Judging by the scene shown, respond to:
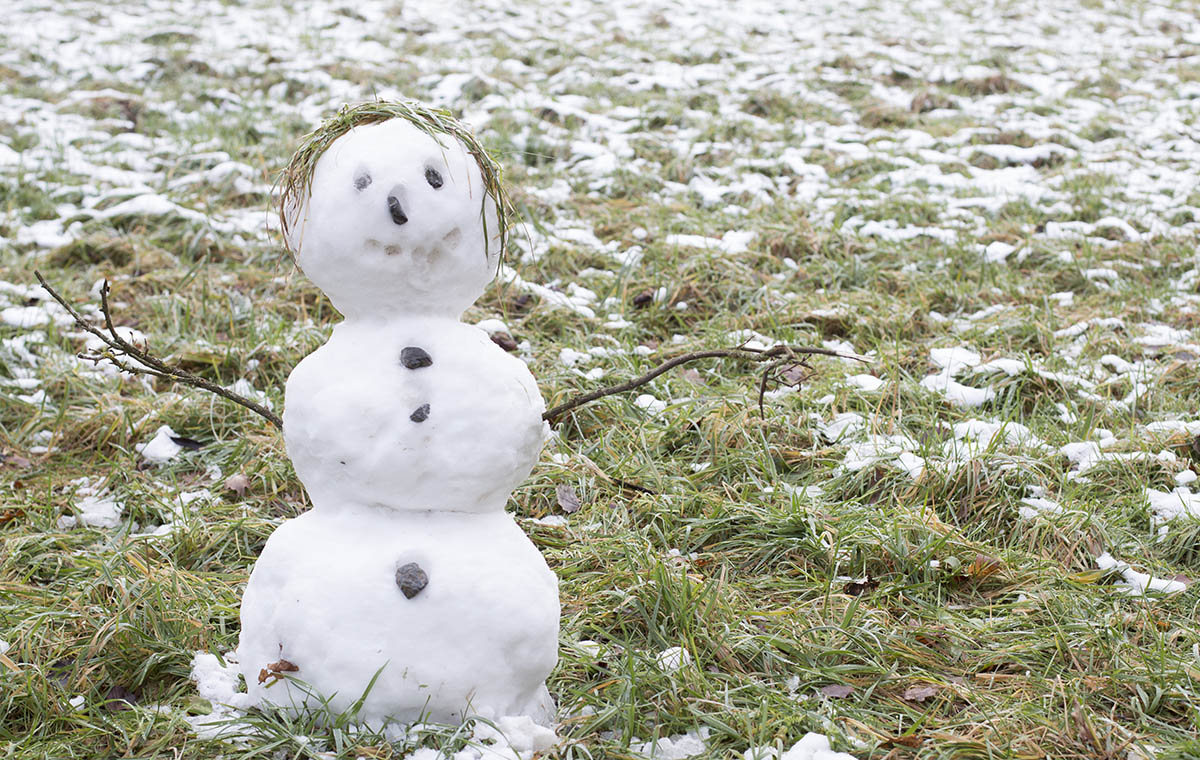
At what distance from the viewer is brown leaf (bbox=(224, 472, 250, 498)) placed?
9.75ft

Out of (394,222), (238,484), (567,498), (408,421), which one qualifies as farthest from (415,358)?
(238,484)

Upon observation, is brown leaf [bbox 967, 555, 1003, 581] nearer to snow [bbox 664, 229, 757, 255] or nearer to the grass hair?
the grass hair

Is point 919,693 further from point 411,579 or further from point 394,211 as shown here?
point 394,211

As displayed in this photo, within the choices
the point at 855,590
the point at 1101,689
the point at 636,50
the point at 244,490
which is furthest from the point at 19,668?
the point at 636,50

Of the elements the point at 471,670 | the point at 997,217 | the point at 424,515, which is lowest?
the point at 997,217

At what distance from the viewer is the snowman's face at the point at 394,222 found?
1755mm

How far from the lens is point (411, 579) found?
5.82 ft

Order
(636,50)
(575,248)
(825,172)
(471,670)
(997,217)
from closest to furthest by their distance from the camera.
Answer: (471,670) < (575,248) < (997,217) < (825,172) < (636,50)

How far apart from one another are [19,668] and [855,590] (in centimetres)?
184

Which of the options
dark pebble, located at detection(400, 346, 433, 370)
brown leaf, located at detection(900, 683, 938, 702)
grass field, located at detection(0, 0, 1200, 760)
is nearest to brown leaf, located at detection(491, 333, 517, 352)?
grass field, located at detection(0, 0, 1200, 760)

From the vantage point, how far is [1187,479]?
2.91 m

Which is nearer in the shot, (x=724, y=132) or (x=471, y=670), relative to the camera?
(x=471, y=670)

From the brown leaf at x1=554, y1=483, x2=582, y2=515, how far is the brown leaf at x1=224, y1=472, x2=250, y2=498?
35.1 inches

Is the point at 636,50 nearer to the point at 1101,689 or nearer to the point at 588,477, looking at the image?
the point at 588,477
